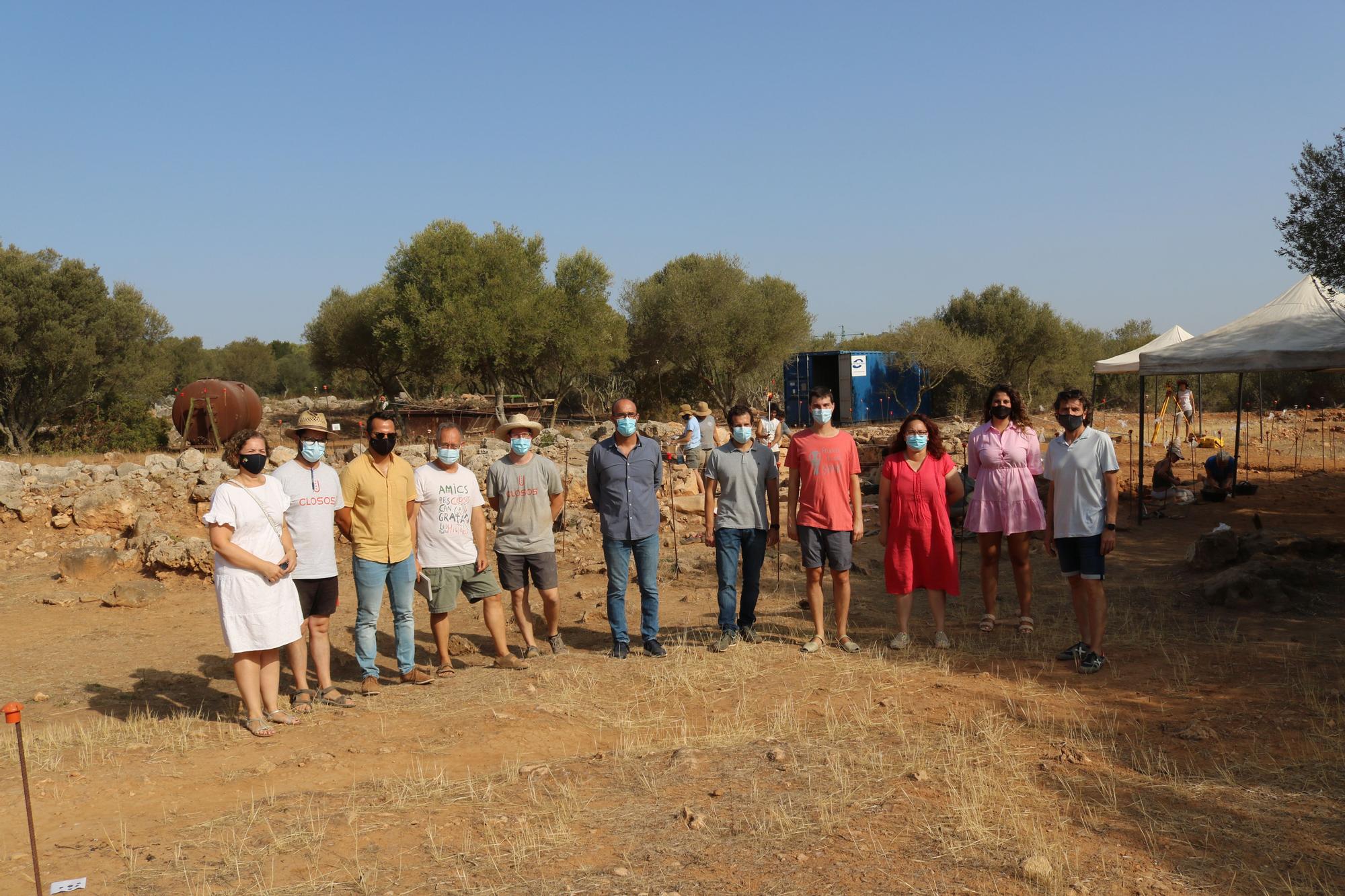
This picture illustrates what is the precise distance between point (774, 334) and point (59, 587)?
31.0 meters

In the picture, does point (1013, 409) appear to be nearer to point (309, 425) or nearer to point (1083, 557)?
point (1083, 557)

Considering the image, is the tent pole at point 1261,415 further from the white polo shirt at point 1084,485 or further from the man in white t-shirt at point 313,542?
the man in white t-shirt at point 313,542

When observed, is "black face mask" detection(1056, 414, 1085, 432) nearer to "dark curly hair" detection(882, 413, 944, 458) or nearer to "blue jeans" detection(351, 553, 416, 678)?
"dark curly hair" detection(882, 413, 944, 458)

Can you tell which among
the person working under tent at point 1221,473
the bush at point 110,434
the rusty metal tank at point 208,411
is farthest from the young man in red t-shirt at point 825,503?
the bush at point 110,434

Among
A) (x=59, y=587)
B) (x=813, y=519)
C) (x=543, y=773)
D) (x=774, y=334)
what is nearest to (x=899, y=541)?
(x=813, y=519)

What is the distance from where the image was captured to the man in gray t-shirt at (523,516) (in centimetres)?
720

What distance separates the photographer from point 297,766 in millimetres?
5336

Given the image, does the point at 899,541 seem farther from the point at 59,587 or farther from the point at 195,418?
the point at 195,418

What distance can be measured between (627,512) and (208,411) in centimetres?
1841

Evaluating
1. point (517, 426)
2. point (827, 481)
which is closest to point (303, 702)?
point (517, 426)

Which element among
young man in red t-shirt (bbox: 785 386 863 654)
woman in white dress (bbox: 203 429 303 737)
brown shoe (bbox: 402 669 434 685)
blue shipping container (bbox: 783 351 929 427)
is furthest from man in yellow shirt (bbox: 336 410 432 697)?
blue shipping container (bbox: 783 351 929 427)

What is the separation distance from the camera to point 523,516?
719 cm

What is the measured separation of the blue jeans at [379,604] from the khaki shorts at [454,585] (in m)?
0.15

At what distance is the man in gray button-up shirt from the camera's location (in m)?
7.25
